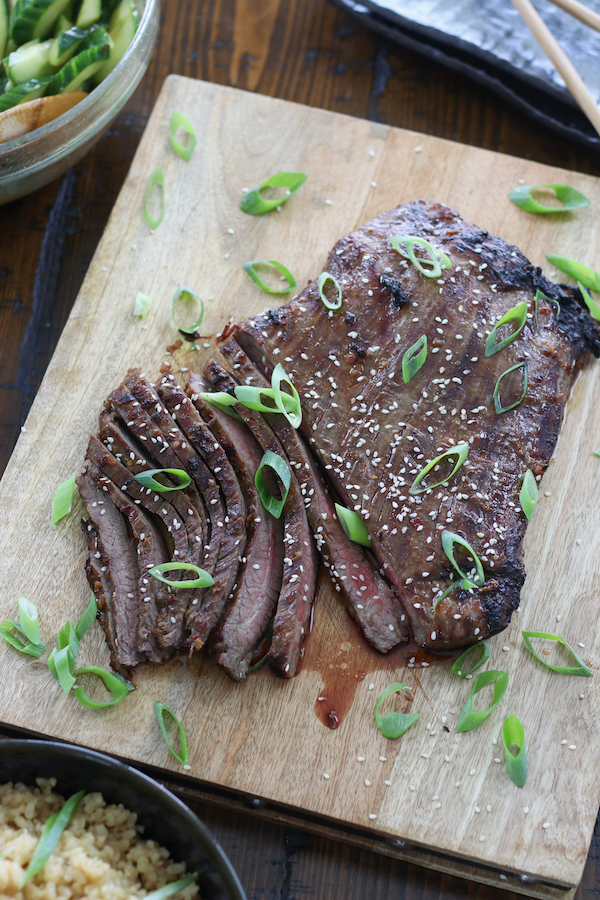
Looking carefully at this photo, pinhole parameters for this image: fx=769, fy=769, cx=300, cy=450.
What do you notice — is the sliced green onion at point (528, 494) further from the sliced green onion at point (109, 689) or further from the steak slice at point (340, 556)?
the sliced green onion at point (109, 689)

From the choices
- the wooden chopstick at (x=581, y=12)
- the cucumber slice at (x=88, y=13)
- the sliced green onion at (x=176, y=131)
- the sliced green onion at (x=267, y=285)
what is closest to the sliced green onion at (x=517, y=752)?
the sliced green onion at (x=267, y=285)

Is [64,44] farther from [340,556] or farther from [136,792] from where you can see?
[136,792]

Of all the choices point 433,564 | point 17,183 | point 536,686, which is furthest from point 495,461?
point 17,183

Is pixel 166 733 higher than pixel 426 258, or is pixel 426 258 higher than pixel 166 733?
pixel 426 258

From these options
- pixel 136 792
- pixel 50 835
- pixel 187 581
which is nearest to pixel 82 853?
pixel 50 835

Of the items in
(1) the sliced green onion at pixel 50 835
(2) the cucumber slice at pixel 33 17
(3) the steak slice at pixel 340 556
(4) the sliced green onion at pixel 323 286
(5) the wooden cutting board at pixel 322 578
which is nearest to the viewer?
(1) the sliced green onion at pixel 50 835

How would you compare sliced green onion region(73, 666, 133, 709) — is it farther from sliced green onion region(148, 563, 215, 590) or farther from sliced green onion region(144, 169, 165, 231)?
sliced green onion region(144, 169, 165, 231)
